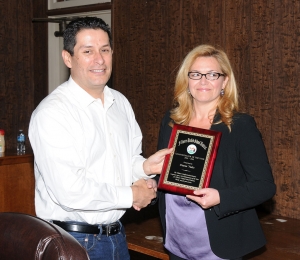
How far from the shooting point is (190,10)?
409cm

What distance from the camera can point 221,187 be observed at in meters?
2.12

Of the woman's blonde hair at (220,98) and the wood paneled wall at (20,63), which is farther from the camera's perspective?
the wood paneled wall at (20,63)

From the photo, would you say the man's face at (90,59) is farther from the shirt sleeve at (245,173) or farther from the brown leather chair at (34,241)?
the brown leather chair at (34,241)

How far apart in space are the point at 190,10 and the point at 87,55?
2177mm

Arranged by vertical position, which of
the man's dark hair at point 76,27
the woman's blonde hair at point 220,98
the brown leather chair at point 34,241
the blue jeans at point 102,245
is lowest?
the blue jeans at point 102,245

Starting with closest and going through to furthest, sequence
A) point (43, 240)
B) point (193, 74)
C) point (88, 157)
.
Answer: point (43, 240)
point (88, 157)
point (193, 74)

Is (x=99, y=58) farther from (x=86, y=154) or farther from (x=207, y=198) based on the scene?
(x=207, y=198)

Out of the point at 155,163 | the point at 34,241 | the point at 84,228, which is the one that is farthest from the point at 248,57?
the point at 34,241

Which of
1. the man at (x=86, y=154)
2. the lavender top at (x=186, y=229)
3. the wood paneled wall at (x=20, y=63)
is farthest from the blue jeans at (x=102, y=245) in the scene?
the wood paneled wall at (x=20, y=63)

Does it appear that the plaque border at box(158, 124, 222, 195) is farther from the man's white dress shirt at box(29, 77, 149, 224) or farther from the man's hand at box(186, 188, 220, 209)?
the man's white dress shirt at box(29, 77, 149, 224)

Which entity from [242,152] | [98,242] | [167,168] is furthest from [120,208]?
[242,152]

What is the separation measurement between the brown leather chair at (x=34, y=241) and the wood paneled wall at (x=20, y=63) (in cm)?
437

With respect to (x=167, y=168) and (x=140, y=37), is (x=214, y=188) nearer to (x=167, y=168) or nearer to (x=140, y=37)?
(x=167, y=168)

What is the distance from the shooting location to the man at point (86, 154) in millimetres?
1948
